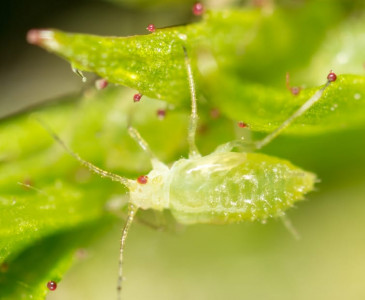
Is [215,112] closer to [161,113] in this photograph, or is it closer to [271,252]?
[161,113]

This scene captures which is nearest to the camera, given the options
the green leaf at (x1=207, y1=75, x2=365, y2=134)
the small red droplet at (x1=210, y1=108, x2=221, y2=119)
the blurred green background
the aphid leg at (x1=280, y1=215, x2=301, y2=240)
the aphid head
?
the green leaf at (x1=207, y1=75, x2=365, y2=134)

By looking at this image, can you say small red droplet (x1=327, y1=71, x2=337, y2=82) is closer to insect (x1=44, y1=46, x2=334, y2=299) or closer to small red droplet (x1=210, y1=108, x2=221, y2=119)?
insect (x1=44, y1=46, x2=334, y2=299)

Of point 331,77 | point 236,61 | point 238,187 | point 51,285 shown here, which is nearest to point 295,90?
point 331,77

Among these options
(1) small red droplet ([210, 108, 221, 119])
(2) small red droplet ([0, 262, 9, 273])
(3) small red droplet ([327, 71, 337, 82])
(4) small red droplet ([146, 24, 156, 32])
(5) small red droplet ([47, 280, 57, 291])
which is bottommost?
(5) small red droplet ([47, 280, 57, 291])

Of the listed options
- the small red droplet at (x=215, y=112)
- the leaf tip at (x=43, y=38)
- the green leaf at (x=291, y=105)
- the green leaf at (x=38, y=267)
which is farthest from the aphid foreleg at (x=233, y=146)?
the leaf tip at (x=43, y=38)

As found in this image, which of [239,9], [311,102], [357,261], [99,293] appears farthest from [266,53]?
[99,293]

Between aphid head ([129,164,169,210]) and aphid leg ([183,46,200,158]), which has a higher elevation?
aphid leg ([183,46,200,158])

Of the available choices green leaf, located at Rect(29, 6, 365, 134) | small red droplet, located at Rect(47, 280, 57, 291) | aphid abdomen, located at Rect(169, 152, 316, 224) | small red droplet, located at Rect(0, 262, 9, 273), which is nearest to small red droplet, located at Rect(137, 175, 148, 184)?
aphid abdomen, located at Rect(169, 152, 316, 224)
